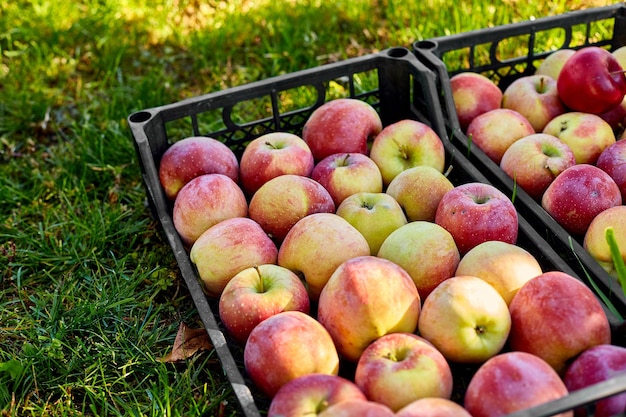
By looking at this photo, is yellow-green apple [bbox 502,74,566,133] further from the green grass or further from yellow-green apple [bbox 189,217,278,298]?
yellow-green apple [bbox 189,217,278,298]

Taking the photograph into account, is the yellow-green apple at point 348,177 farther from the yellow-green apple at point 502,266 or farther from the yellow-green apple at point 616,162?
the yellow-green apple at point 616,162

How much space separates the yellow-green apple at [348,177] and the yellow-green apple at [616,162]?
2.37 ft

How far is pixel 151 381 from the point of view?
6.78 feet

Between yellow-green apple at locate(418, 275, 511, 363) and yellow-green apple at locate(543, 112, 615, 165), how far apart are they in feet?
3.03

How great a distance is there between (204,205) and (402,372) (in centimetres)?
96

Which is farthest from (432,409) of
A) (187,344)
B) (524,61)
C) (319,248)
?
(524,61)

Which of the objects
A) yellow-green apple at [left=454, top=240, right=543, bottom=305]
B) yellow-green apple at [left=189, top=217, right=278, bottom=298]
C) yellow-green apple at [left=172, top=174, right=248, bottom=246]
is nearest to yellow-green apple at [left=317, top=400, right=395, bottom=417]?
yellow-green apple at [left=454, top=240, right=543, bottom=305]

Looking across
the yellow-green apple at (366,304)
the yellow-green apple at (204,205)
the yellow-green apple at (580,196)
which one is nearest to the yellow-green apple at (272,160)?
the yellow-green apple at (204,205)

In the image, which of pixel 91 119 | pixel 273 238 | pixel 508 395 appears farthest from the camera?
pixel 91 119

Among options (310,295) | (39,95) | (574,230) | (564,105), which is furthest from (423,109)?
(39,95)

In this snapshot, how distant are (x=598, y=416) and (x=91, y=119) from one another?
272 cm

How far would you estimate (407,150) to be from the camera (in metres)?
2.47

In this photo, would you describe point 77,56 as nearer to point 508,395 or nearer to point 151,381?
point 151,381

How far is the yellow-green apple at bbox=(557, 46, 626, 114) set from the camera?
2508 mm
